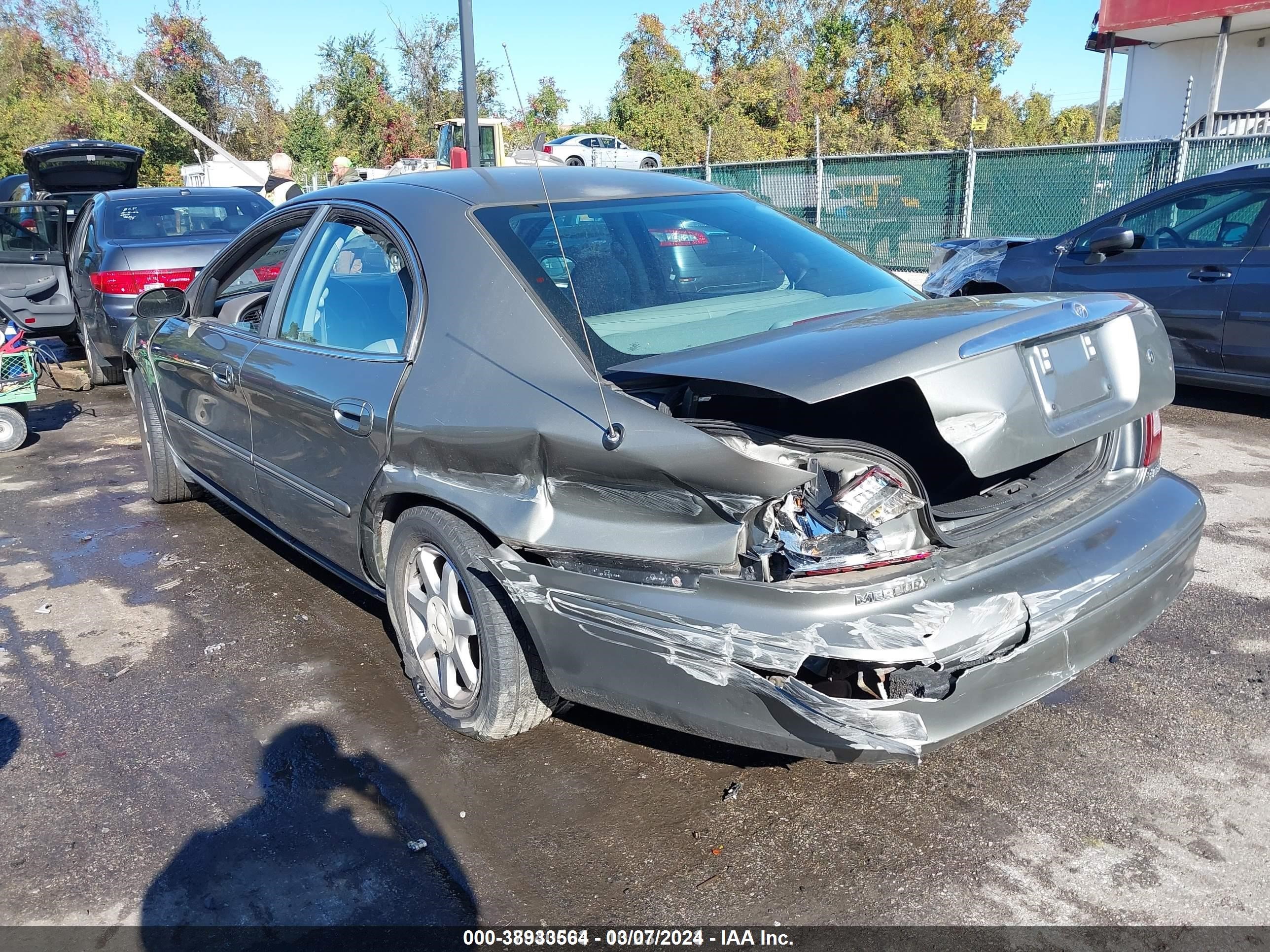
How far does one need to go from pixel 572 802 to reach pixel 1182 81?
24067mm

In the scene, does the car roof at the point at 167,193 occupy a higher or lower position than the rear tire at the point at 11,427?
higher

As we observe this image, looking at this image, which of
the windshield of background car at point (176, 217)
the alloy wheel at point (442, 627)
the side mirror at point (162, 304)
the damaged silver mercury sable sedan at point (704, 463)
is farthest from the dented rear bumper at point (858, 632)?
the windshield of background car at point (176, 217)

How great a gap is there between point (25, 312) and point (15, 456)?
367 cm

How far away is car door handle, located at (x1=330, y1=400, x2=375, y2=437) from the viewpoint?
3131 mm

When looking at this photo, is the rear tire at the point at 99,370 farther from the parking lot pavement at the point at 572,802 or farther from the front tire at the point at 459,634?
the front tire at the point at 459,634

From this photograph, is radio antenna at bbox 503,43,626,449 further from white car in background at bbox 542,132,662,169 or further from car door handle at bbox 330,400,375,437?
white car in background at bbox 542,132,662,169

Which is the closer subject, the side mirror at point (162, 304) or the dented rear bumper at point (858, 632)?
→ the dented rear bumper at point (858, 632)

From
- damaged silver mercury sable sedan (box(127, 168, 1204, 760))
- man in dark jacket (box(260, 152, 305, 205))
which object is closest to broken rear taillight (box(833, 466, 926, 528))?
damaged silver mercury sable sedan (box(127, 168, 1204, 760))

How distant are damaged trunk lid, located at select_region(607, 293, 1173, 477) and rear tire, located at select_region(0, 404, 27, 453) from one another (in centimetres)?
638

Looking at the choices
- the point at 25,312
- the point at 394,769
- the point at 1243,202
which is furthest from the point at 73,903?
the point at 25,312

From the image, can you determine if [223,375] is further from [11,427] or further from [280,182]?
[280,182]

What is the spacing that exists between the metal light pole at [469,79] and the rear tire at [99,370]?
4.41 m

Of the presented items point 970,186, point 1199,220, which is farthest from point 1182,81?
point 1199,220

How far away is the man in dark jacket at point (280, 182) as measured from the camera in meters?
10.2
